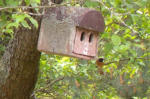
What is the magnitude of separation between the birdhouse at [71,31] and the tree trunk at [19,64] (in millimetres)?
456

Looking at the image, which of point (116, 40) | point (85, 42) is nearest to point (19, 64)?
point (85, 42)

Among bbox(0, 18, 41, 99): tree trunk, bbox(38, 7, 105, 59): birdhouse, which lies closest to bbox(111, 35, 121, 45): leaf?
bbox(38, 7, 105, 59): birdhouse

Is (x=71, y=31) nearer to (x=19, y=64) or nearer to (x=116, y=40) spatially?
(x=116, y=40)

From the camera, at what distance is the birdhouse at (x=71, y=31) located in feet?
7.75

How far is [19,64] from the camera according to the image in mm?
3061

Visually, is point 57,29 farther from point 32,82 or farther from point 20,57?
point 32,82

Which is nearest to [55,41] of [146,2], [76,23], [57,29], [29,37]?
[57,29]

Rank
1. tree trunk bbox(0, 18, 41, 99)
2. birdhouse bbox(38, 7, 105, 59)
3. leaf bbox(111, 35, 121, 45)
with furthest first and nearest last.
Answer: tree trunk bbox(0, 18, 41, 99), birdhouse bbox(38, 7, 105, 59), leaf bbox(111, 35, 121, 45)

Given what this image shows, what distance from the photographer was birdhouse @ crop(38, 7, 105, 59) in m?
2.36

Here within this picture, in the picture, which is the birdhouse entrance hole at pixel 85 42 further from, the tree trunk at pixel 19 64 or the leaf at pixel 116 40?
the tree trunk at pixel 19 64

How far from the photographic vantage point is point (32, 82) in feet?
10.8

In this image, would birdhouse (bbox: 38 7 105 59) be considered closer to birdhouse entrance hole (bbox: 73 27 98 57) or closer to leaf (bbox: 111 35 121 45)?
birdhouse entrance hole (bbox: 73 27 98 57)

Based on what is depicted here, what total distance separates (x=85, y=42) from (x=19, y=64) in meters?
0.85

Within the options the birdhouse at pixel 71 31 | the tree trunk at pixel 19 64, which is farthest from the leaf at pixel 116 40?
the tree trunk at pixel 19 64
